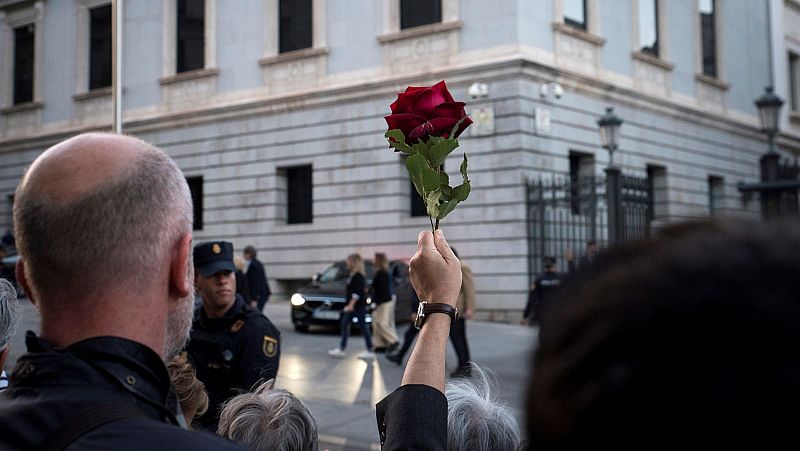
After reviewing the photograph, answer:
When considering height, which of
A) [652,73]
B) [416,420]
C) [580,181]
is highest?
[652,73]

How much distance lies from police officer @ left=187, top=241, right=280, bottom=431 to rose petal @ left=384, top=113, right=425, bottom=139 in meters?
2.21

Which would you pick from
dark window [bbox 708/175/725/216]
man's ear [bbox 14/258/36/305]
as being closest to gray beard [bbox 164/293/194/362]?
man's ear [bbox 14/258/36/305]

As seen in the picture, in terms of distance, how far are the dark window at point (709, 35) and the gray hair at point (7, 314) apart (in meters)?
26.9

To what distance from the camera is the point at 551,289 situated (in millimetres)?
911

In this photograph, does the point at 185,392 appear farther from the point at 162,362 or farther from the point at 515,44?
the point at 515,44

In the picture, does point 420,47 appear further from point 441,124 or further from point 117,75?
point 441,124

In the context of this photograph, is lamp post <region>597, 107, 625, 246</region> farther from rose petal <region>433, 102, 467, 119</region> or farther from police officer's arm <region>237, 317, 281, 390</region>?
rose petal <region>433, 102, 467, 119</region>

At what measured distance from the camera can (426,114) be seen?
7.75ft

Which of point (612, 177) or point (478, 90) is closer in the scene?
point (612, 177)

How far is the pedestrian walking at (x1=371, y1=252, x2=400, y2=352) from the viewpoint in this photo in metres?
14.0

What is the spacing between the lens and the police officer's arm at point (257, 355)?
4.30m

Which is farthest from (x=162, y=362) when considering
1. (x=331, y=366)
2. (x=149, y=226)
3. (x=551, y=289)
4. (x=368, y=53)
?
(x=368, y=53)

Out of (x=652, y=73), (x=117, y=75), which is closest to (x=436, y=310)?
(x=117, y=75)

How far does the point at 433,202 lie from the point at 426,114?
26cm
